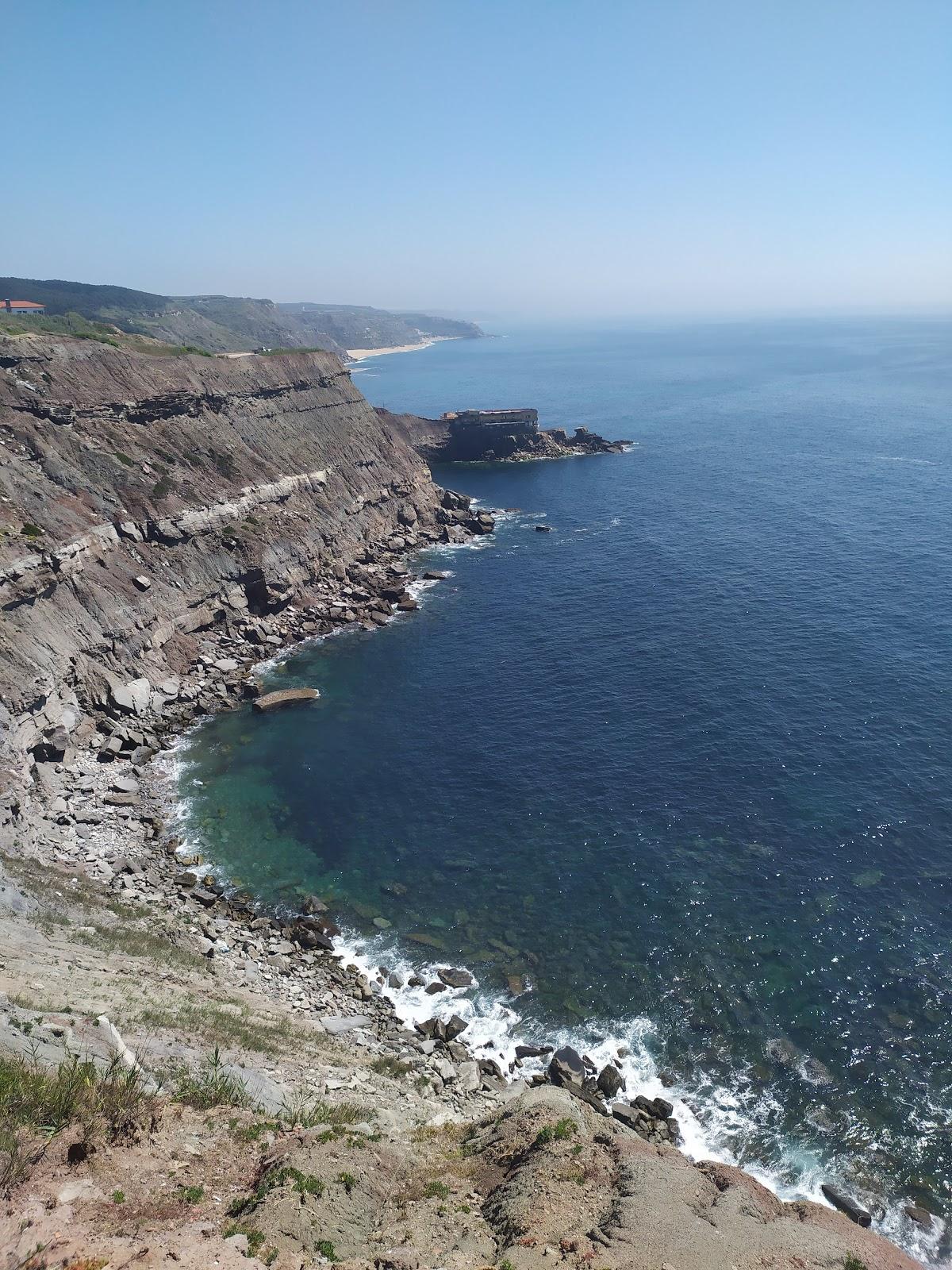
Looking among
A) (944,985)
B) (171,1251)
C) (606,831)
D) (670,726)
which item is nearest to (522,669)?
(670,726)

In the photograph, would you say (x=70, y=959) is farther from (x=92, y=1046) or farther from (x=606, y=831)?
(x=606, y=831)

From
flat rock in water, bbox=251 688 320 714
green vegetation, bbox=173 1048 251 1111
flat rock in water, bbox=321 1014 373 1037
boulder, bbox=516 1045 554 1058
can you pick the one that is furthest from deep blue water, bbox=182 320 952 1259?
green vegetation, bbox=173 1048 251 1111

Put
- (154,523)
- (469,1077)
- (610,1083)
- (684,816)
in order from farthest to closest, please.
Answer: (154,523)
(684,816)
(469,1077)
(610,1083)

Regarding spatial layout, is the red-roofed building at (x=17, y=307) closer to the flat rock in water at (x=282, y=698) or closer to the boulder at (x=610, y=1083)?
the flat rock in water at (x=282, y=698)

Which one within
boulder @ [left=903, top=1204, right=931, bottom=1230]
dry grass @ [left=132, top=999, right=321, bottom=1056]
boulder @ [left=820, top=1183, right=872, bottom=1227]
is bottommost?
boulder @ [left=903, top=1204, right=931, bottom=1230]

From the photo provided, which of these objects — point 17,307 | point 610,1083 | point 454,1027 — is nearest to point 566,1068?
point 610,1083

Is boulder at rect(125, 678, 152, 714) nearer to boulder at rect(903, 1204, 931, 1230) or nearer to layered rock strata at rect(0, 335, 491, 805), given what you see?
layered rock strata at rect(0, 335, 491, 805)

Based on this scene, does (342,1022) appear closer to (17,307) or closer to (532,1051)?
(532,1051)
